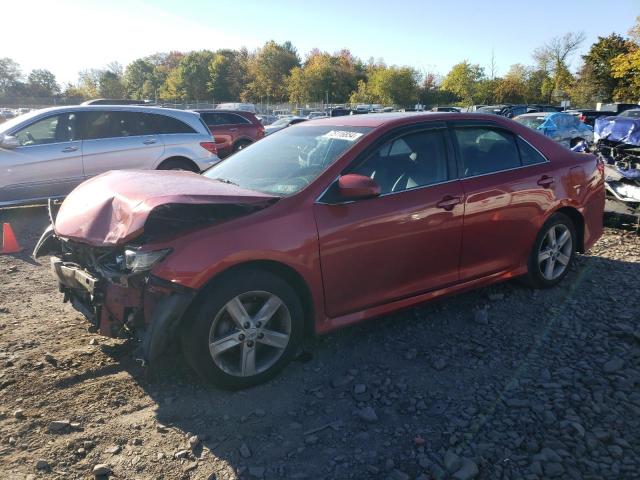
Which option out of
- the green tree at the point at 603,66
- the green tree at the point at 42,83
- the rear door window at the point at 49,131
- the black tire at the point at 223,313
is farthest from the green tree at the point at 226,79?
the black tire at the point at 223,313

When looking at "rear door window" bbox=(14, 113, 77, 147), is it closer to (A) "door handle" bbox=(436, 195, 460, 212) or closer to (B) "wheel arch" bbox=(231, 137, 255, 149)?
(A) "door handle" bbox=(436, 195, 460, 212)

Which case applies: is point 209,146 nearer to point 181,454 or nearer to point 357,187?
point 357,187

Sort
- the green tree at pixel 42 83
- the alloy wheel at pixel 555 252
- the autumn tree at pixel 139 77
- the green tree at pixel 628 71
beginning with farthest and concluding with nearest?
1. the autumn tree at pixel 139 77
2. the green tree at pixel 42 83
3. the green tree at pixel 628 71
4. the alloy wheel at pixel 555 252

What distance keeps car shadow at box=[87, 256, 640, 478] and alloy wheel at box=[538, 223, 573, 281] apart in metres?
0.39

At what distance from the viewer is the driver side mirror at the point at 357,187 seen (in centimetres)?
328

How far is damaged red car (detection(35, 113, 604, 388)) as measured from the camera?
2.97 m

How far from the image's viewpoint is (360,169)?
3.58 metres

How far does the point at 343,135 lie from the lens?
12.6 ft

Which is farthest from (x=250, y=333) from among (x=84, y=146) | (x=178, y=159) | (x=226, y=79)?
(x=226, y=79)

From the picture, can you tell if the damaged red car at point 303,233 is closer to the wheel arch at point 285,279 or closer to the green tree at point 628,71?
the wheel arch at point 285,279

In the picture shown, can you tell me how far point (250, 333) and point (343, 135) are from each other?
1686 millimetres

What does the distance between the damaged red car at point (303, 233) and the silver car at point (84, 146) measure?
4.03 meters

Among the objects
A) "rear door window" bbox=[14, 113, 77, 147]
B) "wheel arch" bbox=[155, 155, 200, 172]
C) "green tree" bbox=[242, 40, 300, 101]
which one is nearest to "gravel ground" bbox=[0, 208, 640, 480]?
"rear door window" bbox=[14, 113, 77, 147]

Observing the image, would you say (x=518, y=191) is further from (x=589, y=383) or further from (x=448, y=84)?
(x=448, y=84)
